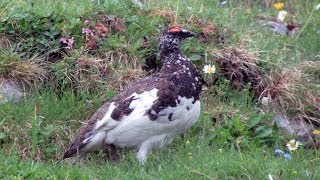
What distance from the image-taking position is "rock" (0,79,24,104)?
8109mm

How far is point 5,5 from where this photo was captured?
8.81 meters

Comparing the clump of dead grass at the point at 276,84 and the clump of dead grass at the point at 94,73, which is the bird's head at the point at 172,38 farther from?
the clump of dead grass at the point at 276,84

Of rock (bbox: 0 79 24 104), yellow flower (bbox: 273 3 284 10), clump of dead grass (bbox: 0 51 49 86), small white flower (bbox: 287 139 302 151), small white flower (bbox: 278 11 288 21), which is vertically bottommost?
yellow flower (bbox: 273 3 284 10)

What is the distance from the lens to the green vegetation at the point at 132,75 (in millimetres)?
7641

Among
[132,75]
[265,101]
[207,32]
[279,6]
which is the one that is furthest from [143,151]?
[279,6]

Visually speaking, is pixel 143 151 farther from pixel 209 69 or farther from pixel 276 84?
pixel 276 84

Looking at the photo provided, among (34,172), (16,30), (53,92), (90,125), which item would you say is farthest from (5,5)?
(34,172)

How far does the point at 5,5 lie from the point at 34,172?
271cm

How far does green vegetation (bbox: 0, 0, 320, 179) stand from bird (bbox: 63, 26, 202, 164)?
15 centimetres

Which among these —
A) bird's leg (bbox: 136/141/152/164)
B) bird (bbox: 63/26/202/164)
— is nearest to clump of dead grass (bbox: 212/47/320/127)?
bird (bbox: 63/26/202/164)

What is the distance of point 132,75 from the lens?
8.41 metres

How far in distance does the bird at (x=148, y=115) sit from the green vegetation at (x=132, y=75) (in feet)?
0.50

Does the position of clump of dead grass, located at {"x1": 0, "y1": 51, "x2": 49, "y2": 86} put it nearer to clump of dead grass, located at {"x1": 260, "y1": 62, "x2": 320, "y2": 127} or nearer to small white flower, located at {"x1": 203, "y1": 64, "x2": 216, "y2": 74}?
small white flower, located at {"x1": 203, "y1": 64, "x2": 216, "y2": 74}

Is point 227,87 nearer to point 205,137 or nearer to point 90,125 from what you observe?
point 205,137
